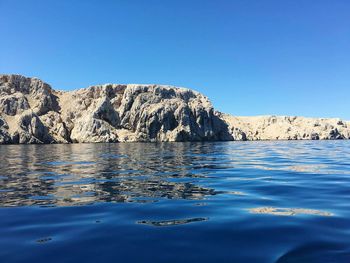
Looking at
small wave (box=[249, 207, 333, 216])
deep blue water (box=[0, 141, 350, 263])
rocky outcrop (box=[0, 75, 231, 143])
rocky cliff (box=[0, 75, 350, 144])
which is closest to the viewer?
deep blue water (box=[0, 141, 350, 263])

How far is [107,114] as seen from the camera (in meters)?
161

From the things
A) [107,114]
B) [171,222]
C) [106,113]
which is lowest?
[171,222]

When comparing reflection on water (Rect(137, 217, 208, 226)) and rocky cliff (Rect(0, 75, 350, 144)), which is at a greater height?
rocky cliff (Rect(0, 75, 350, 144))

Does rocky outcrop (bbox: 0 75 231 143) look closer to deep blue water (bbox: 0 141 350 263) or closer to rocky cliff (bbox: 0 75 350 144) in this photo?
rocky cliff (bbox: 0 75 350 144)

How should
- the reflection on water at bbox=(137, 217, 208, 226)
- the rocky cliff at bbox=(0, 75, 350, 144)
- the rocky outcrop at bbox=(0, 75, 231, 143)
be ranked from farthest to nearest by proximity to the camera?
1. the rocky outcrop at bbox=(0, 75, 231, 143)
2. the rocky cliff at bbox=(0, 75, 350, 144)
3. the reflection on water at bbox=(137, 217, 208, 226)

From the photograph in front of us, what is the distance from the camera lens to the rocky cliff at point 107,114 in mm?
143875

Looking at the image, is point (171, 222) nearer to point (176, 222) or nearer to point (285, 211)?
point (176, 222)

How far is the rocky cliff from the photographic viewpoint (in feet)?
472

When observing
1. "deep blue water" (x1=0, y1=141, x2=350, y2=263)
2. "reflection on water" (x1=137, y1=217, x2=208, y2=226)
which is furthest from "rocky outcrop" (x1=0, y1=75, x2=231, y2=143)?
"reflection on water" (x1=137, y1=217, x2=208, y2=226)

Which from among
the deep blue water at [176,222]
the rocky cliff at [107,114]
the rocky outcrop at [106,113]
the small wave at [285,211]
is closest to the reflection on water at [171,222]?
the deep blue water at [176,222]

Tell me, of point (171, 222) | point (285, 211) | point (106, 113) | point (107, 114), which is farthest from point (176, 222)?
point (107, 114)

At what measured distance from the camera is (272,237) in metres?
8.07

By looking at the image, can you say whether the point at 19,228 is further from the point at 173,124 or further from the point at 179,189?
the point at 173,124

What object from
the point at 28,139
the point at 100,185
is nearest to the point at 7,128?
the point at 28,139
